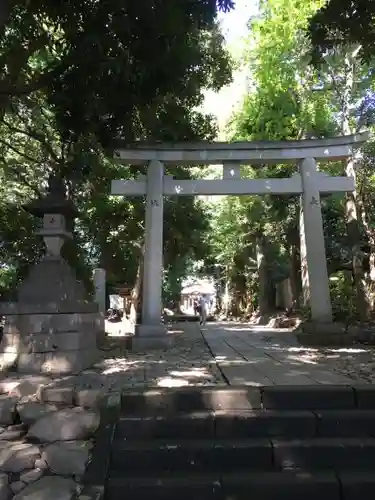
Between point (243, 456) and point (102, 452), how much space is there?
3.91 ft

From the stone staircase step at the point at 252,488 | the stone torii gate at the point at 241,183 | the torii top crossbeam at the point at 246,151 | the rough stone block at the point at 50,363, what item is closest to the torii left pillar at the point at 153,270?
the stone torii gate at the point at 241,183

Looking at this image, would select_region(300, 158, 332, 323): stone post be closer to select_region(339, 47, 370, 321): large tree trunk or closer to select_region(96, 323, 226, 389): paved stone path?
select_region(339, 47, 370, 321): large tree trunk

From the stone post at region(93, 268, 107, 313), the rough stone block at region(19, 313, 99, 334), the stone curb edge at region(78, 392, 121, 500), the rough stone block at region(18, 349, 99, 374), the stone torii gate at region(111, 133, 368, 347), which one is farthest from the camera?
Result: the stone post at region(93, 268, 107, 313)

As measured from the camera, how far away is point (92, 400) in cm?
457

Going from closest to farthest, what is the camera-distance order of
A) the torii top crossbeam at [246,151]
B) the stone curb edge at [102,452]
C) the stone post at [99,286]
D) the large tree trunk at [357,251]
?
1. the stone curb edge at [102,452]
2. the torii top crossbeam at [246,151]
3. the large tree trunk at [357,251]
4. the stone post at [99,286]

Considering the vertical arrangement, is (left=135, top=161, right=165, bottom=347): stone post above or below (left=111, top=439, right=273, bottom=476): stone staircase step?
above

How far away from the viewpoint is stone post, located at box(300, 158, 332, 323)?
9.84 meters

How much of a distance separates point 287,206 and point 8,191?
10.9 metres

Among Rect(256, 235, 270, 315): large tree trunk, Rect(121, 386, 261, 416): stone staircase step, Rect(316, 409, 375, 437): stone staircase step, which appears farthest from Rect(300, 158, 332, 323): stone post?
Rect(256, 235, 270, 315): large tree trunk

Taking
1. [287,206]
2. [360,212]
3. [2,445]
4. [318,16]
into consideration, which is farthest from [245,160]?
[2,445]

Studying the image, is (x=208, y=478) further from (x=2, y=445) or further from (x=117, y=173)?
(x=117, y=173)

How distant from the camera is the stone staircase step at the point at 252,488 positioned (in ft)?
11.0

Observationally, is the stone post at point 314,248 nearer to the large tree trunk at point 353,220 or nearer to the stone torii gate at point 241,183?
the stone torii gate at point 241,183

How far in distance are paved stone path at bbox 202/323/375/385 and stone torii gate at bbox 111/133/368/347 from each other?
1656mm
